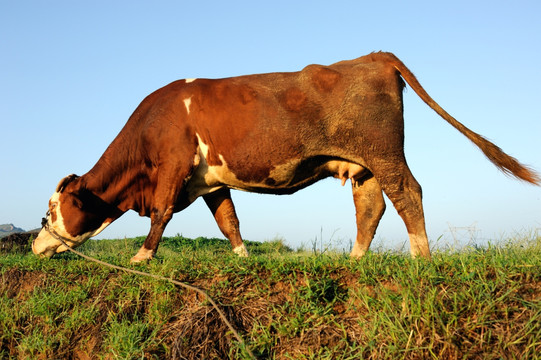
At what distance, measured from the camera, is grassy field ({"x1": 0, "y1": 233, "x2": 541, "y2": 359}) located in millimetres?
3979

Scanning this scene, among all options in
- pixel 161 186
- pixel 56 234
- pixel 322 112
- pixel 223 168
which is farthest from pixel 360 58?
pixel 56 234

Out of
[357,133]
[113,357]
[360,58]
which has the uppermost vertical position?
[360,58]

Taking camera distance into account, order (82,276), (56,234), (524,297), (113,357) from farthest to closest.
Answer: (56,234) < (82,276) < (113,357) < (524,297)

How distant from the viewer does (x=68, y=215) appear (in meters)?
7.54

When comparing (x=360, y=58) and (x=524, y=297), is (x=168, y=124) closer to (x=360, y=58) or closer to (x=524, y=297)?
(x=360, y=58)

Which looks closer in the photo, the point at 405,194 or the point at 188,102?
the point at 405,194

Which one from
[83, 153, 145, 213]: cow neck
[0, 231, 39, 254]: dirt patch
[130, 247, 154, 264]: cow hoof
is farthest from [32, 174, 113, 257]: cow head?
[0, 231, 39, 254]: dirt patch

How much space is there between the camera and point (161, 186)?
6.70 meters

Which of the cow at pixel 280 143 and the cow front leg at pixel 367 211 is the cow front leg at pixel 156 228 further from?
the cow front leg at pixel 367 211

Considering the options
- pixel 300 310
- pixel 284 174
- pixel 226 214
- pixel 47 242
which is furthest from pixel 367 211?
pixel 47 242

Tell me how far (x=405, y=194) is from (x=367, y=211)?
2.82ft

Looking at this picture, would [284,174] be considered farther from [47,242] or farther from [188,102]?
[47,242]

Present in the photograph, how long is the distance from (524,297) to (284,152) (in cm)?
316

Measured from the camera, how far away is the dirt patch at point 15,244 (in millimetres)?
11094
